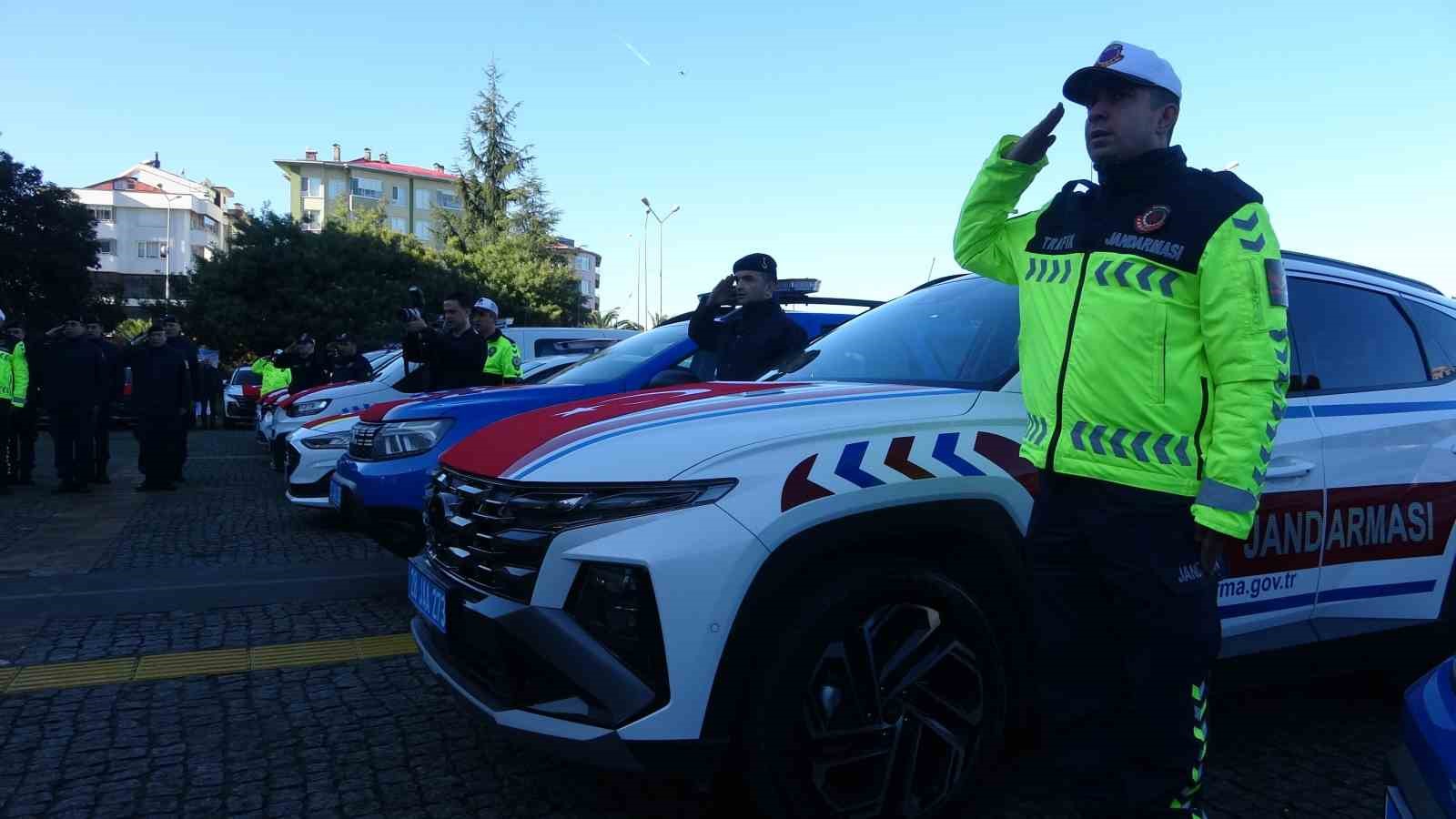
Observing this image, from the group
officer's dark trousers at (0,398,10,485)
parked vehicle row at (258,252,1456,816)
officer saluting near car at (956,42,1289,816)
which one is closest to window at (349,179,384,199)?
officer's dark trousers at (0,398,10,485)

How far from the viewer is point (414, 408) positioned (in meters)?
5.88

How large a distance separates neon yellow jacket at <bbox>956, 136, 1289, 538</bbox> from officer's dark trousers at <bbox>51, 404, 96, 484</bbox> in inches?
461

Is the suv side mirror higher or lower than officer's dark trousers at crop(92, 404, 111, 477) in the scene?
higher

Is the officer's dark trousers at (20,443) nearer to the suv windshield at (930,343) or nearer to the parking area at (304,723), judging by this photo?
the parking area at (304,723)

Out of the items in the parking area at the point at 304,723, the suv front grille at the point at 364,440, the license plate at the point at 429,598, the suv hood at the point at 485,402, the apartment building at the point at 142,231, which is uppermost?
the apartment building at the point at 142,231

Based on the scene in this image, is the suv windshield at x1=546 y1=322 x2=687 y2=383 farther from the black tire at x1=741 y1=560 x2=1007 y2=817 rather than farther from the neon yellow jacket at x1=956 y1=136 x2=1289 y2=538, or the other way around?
the neon yellow jacket at x1=956 y1=136 x2=1289 y2=538

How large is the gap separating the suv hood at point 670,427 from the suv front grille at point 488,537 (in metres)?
0.06

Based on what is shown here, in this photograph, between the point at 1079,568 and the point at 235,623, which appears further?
the point at 235,623

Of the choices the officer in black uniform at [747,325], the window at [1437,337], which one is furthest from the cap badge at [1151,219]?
the officer in black uniform at [747,325]

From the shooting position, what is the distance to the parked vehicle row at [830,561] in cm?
254

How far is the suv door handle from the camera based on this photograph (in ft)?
10.7

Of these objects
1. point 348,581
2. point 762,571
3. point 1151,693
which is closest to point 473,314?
point 348,581

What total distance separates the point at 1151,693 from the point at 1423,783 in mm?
545

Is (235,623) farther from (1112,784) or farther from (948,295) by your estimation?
(1112,784)
